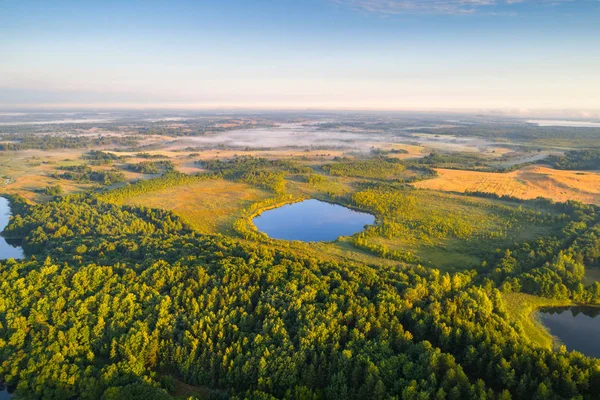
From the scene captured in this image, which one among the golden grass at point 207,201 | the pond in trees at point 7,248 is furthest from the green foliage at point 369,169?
the pond in trees at point 7,248

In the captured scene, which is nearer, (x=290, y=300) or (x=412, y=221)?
(x=290, y=300)

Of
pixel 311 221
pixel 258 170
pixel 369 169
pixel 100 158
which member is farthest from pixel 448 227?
pixel 100 158

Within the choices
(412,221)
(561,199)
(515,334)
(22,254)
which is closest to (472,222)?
(412,221)

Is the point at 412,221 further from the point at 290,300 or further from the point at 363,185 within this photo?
the point at 290,300

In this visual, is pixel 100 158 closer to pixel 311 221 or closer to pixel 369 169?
pixel 369 169

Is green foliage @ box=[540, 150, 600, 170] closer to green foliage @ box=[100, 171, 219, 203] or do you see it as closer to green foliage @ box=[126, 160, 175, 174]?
green foliage @ box=[100, 171, 219, 203]

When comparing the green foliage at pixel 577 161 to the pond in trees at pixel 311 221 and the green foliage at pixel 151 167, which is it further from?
the green foliage at pixel 151 167
